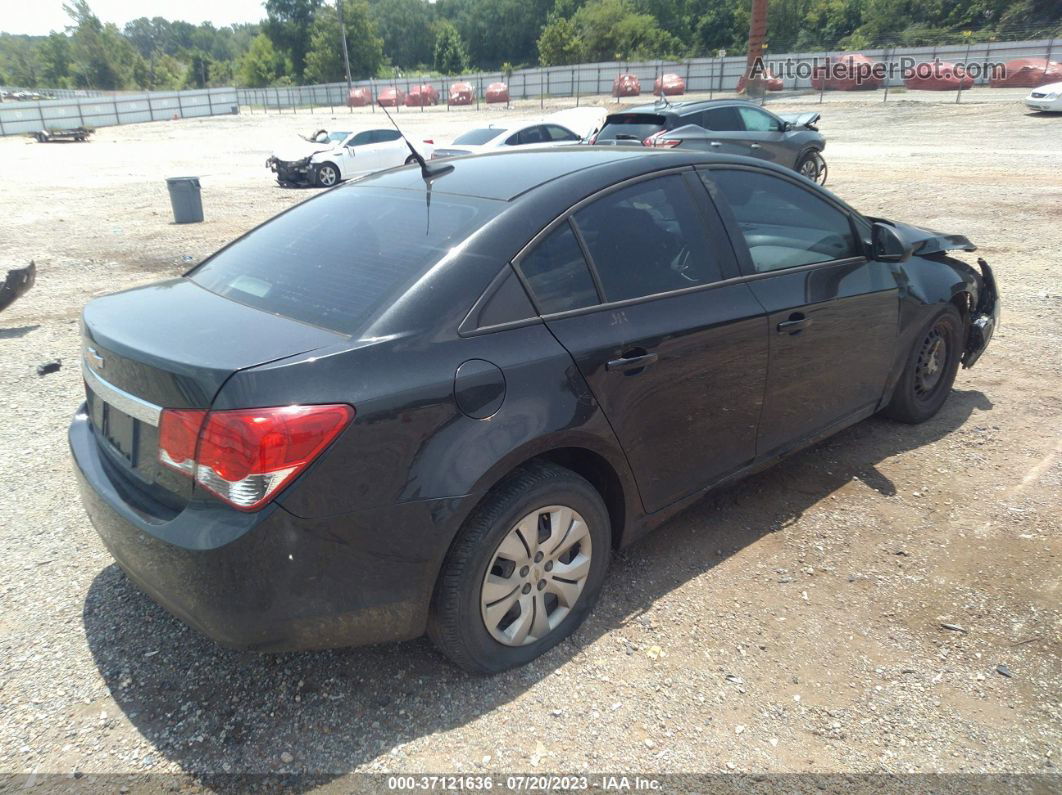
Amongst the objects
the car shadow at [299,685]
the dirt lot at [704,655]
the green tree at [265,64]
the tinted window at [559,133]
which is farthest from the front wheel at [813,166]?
the green tree at [265,64]

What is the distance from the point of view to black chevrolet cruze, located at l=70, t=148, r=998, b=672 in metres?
2.20

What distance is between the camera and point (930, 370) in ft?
15.3

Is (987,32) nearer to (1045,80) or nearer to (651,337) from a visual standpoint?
(1045,80)

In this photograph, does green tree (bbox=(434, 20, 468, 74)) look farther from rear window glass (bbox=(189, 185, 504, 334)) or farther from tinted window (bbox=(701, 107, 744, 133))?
rear window glass (bbox=(189, 185, 504, 334))

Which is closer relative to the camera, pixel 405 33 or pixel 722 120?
pixel 722 120

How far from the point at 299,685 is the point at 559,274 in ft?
5.78

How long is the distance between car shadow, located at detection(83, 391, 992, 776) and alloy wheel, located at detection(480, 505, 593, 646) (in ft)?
0.57

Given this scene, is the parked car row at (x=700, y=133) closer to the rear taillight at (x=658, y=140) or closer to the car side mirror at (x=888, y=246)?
the rear taillight at (x=658, y=140)

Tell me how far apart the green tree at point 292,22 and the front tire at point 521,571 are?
110 m

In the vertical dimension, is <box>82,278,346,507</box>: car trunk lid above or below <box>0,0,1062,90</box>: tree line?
below

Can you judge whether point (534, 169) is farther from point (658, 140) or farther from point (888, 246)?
point (658, 140)

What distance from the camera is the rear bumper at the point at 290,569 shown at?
7.11ft

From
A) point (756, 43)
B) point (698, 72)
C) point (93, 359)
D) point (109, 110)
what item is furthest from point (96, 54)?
point (93, 359)

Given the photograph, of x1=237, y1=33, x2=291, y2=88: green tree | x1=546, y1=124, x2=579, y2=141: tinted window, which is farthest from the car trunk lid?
x1=237, y1=33, x2=291, y2=88: green tree
